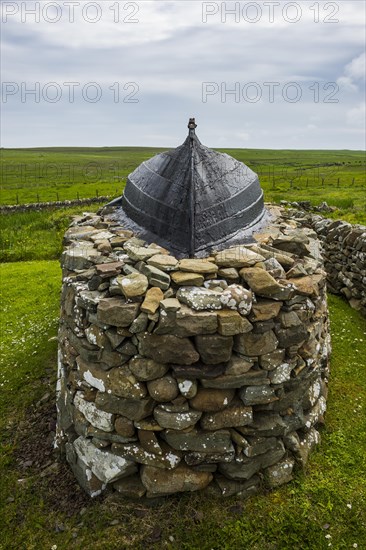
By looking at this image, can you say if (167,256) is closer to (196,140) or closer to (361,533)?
(196,140)

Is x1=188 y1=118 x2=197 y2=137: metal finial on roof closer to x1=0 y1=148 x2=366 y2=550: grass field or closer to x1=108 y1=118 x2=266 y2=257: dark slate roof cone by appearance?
x1=108 y1=118 x2=266 y2=257: dark slate roof cone

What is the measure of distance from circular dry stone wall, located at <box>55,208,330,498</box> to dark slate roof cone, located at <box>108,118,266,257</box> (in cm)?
51

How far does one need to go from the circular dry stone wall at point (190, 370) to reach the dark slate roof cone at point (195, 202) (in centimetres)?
51

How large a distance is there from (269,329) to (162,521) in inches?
111

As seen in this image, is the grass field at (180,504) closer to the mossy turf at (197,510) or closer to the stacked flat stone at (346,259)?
the mossy turf at (197,510)

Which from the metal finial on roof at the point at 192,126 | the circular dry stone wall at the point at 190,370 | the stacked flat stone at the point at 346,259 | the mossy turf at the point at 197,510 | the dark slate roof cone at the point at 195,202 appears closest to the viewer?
the circular dry stone wall at the point at 190,370

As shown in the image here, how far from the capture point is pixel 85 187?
53375 mm

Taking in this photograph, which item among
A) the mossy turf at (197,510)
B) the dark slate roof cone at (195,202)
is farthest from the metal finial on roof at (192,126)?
the mossy turf at (197,510)

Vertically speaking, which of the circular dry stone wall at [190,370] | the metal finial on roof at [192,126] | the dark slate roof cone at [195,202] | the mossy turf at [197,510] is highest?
the metal finial on roof at [192,126]

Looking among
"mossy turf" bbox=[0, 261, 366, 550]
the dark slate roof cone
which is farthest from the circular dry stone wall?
the dark slate roof cone

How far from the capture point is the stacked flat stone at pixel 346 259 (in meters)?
11.5

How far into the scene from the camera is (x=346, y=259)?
1220 cm

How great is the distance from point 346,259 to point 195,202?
7.49 metres

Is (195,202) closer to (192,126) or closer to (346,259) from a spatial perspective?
(192,126)
